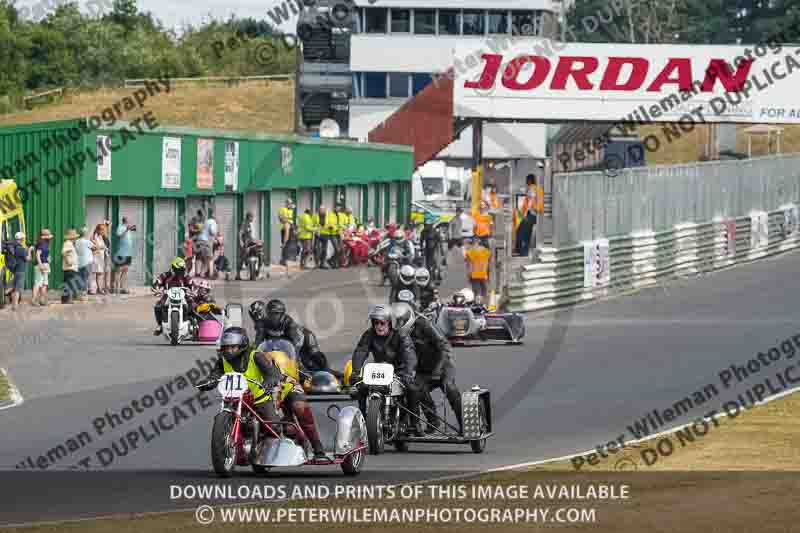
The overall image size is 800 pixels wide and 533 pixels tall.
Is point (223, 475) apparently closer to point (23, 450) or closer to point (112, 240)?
point (23, 450)

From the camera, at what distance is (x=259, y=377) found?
1437 centimetres

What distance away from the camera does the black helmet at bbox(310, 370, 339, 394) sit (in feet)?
56.5

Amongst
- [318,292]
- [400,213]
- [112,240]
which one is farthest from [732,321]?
[400,213]

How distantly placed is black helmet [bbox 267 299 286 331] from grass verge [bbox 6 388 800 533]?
11.1 ft

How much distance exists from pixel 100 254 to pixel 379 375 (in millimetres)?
21079

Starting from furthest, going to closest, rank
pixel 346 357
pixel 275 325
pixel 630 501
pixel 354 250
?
1. pixel 354 250
2. pixel 346 357
3. pixel 275 325
4. pixel 630 501

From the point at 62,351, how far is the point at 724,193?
85.5ft

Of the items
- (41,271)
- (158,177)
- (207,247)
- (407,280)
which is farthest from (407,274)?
(158,177)

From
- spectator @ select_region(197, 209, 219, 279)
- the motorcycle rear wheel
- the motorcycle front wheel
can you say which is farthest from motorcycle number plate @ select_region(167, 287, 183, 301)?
spectator @ select_region(197, 209, 219, 279)

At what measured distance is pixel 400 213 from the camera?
6462 cm

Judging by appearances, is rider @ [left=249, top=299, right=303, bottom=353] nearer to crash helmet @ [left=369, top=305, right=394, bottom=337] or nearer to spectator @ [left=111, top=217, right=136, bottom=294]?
crash helmet @ [left=369, top=305, right=394, bottom=337]

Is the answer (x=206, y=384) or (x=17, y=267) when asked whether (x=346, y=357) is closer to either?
→ (x=17, y=267)

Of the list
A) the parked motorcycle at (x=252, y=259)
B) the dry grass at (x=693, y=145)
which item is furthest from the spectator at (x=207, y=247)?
the dry grass at (x=693, y=145)

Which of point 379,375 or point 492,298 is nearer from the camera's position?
point 379,375
